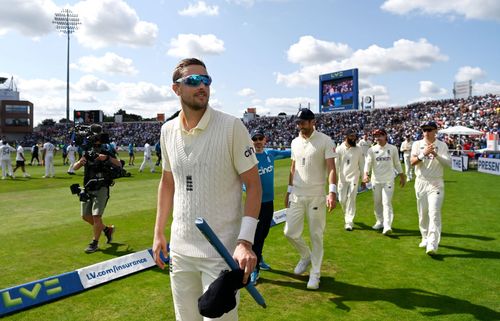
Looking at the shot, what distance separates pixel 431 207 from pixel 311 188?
2.79 metres

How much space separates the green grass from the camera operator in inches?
32.9

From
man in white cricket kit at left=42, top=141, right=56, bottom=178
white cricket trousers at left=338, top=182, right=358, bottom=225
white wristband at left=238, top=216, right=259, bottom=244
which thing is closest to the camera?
white wristband at left=238, top=216, right=259, bottom=244

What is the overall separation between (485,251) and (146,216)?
26.6 ft

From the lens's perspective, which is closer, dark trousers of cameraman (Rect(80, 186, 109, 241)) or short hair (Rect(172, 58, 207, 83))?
short hair (Rect(172, 58, 207, 83))

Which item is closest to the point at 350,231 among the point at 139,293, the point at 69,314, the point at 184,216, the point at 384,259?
the point at 384,259

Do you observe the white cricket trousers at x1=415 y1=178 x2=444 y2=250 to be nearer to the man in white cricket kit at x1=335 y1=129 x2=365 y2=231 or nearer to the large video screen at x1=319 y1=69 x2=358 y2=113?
the man in white cricket kit at x1=335 y1=129 x2=365 y2=231

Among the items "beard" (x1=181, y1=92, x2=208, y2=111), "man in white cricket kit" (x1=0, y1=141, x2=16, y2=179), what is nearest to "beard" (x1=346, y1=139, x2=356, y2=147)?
"beard" (x1=181, y1=92, x2=208, y2=111)

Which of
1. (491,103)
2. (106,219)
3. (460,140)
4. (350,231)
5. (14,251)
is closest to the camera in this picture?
(14,251)

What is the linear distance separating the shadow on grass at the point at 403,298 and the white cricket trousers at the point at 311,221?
0.36 metres

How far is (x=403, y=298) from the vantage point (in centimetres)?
519

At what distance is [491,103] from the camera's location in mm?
43250

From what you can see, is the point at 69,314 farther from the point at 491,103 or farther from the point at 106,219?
the point at 491,103

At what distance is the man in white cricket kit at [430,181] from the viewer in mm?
6980

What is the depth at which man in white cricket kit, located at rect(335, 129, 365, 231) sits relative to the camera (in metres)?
9.42
